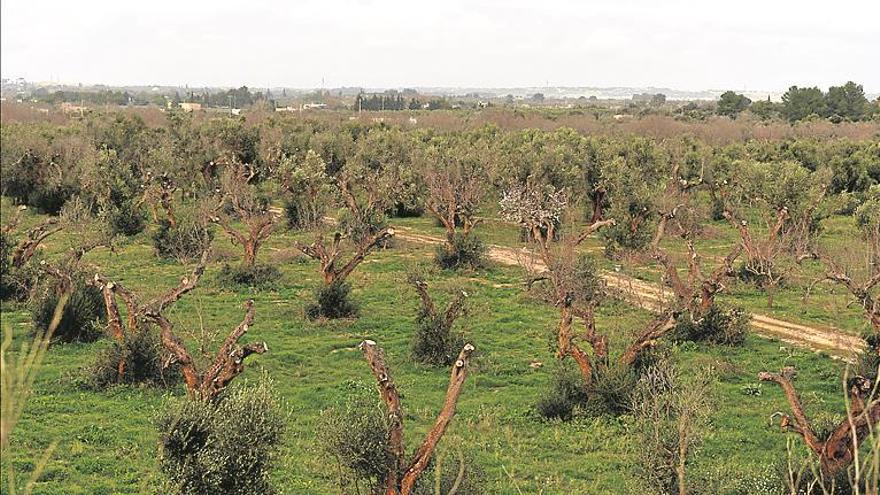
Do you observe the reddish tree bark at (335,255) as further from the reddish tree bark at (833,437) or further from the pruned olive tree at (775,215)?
→ the reddish tree bark at (833,437)

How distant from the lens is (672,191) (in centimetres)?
4291

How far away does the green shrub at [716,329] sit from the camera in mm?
23922

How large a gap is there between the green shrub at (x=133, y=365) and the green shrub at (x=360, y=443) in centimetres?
830

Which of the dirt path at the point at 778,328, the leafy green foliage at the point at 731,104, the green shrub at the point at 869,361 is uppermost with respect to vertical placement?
the leafy green foliage at the point at 731,104

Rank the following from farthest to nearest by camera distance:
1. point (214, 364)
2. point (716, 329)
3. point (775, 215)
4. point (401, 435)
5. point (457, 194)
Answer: point (775, 215) < point (457, 194) < point (716, 329) < point (214, 364) < point (401, 435)

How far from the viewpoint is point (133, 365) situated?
19594mm

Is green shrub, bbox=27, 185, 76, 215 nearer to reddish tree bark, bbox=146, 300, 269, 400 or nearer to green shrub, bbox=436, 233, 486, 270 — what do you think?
green shrub, bbox=436, 233, 486, 270

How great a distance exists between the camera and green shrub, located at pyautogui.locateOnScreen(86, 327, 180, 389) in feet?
63.8

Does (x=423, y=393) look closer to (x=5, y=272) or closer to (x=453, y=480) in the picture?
(x=453, y=480)

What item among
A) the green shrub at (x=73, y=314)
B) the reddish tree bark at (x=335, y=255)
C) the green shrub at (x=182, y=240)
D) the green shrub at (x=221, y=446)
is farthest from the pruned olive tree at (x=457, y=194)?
the green shrub at (x=221, y=446)

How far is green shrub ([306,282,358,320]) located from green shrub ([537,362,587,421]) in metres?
9.51

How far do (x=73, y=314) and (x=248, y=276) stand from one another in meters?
8.35

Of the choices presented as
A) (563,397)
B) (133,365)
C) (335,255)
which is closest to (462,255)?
(335,255)

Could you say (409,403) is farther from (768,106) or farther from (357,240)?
(768,106)
